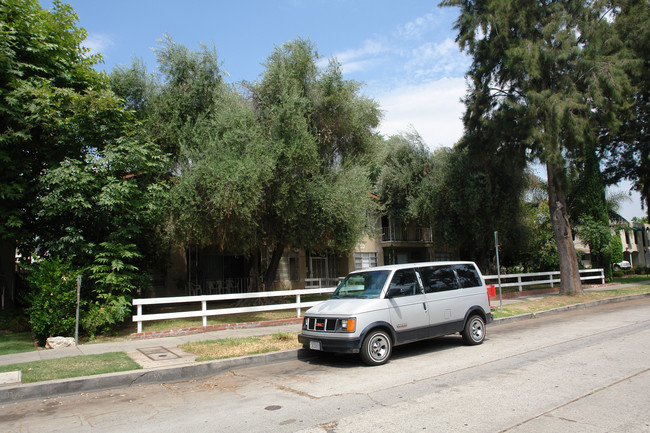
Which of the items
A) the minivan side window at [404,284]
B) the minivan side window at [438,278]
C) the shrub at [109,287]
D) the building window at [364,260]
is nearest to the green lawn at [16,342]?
the shrub at [109,287]

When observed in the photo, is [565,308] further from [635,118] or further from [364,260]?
[635,118]

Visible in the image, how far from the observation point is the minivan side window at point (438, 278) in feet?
29.9

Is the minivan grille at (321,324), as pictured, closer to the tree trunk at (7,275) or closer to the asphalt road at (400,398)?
the asphalt road at (400,398)

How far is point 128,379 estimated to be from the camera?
7469 millimetres

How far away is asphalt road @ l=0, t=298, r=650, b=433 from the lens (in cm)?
493

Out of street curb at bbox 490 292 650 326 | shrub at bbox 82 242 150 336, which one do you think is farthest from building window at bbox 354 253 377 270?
shrub at bbox 82 242 150 336

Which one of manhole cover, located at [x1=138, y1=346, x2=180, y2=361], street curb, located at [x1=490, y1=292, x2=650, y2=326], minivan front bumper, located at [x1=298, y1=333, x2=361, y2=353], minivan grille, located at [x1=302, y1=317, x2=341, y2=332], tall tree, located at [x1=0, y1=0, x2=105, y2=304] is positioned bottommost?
street curb, located at [x1=490, y1=292, x2=650, y2=326]

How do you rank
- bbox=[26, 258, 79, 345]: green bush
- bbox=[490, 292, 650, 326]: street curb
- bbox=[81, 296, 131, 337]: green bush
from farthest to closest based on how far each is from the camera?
1. bbox=[490, 292, 650, 326]: street curb
2. bbox=[81, 296, 131, 337]: green bush
3. bbox=[26, 258, 79, 345]: green bush

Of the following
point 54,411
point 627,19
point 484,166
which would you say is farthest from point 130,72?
point 627,19

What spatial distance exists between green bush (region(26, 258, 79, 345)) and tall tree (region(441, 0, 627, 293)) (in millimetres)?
19078

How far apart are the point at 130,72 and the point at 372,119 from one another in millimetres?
9246

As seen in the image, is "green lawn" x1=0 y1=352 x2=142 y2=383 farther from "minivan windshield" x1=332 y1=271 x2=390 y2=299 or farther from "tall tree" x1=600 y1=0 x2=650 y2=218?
"tall tree" x1=600 y1=0 x2=650 y2=218

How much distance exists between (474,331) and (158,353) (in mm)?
6921

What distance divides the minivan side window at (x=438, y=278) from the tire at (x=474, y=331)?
0.88 metres
